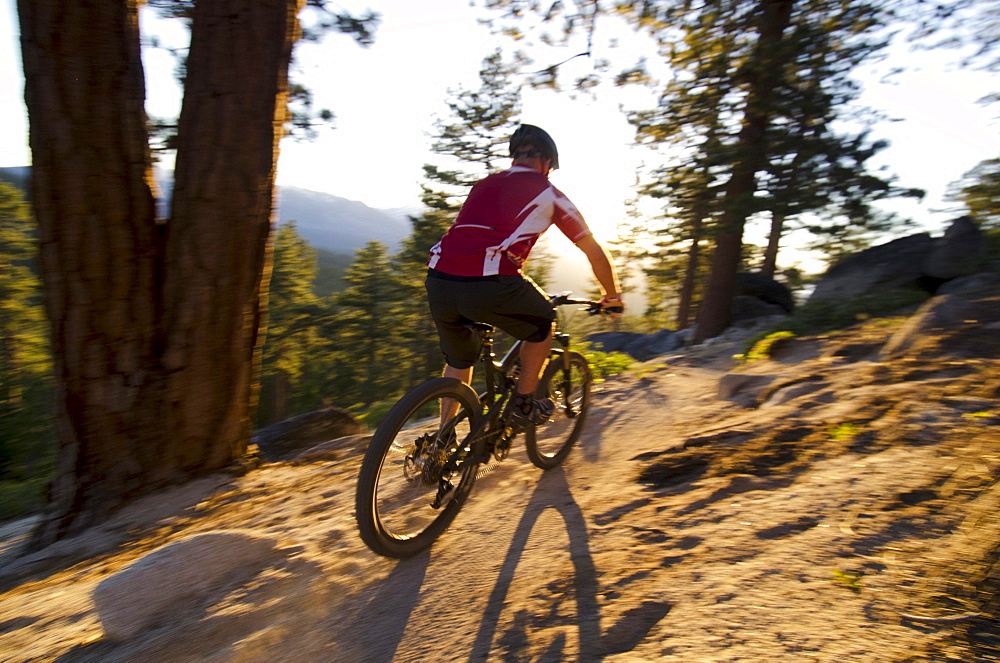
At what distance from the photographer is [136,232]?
438 cm

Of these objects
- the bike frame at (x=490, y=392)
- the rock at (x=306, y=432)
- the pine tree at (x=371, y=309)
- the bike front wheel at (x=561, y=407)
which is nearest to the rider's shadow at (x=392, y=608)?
the bike frame at (x=490, y=392)

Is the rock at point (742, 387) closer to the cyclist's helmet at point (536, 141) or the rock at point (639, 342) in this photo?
the cyclist's helmet at point (536, 141)

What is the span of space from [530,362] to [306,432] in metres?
4.93

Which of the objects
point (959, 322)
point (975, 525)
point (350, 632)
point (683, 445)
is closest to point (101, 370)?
point (350, 632)

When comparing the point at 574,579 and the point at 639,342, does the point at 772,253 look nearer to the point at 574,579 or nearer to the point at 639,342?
the point at 639,342

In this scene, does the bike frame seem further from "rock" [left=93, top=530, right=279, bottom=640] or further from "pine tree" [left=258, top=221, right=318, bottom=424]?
"pine tree" [left=258, top=221, right=318, bottom=424]

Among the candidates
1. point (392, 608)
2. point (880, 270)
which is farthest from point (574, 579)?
point (880, 270)

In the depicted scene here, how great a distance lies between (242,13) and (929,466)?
17.0 feet

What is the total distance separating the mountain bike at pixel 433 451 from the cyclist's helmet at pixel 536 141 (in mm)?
954

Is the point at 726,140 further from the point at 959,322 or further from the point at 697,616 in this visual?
the point at 697,616

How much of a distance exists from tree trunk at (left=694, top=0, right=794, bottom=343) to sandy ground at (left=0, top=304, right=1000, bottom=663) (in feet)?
27.9

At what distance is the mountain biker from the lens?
313cm

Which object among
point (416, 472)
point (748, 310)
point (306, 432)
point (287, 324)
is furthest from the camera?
point (287, 324)

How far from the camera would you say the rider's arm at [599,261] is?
3457 mm
